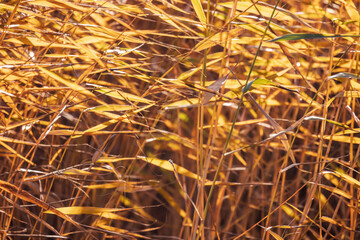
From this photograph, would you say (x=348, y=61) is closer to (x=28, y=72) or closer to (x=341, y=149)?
(x=341, y=149)

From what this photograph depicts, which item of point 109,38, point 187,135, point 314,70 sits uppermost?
point 109,38

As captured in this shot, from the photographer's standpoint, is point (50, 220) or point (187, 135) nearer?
point (50, 220)

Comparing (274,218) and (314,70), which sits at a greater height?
(314,70)

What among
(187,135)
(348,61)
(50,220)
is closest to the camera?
(348,61)

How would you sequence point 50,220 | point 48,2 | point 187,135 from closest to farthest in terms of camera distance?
1. point 48,2
2. point 50,220
3. point 187,135

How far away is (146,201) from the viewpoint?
0.90 metres

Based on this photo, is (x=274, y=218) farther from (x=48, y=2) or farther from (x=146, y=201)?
(x=48, y=2)

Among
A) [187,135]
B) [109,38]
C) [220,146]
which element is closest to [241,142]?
[220,146]

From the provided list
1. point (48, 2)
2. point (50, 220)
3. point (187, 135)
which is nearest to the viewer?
point (48, 2)

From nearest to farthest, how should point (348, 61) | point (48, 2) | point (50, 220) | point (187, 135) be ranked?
point (48, 2)
point (348, 61)
point (50, 220)
point (187, 135)

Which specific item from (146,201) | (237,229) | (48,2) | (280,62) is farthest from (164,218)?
(48,2)

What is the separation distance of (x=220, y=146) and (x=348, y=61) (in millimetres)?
311

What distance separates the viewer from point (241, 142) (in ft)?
2.79

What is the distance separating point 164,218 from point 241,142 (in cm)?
24
